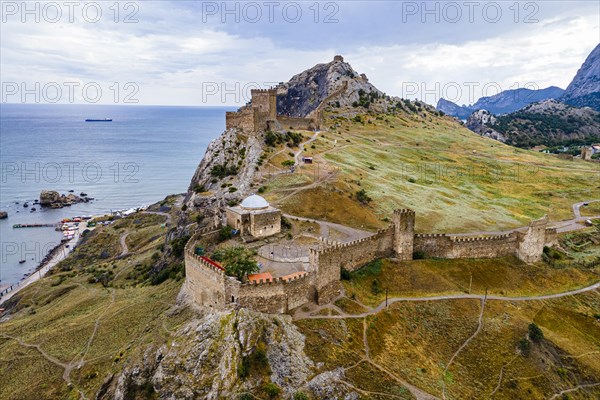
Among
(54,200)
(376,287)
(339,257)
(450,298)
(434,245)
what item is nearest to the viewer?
(339,257)

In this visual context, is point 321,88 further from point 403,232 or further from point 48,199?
point 403,232

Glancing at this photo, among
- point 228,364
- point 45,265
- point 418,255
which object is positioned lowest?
point 45,265

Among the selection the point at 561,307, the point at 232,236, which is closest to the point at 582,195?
the point at 561,307

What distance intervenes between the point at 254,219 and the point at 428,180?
58234 millimetres

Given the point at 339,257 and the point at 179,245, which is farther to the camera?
the point at 179,245

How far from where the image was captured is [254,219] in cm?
5353

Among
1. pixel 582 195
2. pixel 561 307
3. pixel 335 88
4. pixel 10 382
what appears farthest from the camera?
pixel 335 88

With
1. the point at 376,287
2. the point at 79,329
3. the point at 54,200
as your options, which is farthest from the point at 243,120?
the point at 54,200

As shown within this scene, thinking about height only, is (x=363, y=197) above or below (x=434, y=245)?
above

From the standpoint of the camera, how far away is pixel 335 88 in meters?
161

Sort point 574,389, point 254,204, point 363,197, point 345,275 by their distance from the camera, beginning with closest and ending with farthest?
point 574,389 < point 345,275 < point 254,204 < point 363,197

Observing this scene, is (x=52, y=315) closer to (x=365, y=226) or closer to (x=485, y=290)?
(x=365, y=226)

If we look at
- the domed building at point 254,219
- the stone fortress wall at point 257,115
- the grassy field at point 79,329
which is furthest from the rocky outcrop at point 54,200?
the domed building at point 254,219

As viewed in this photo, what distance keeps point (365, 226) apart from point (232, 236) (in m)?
20.2
